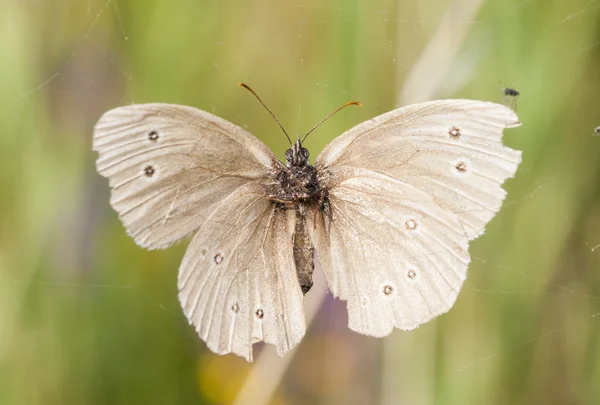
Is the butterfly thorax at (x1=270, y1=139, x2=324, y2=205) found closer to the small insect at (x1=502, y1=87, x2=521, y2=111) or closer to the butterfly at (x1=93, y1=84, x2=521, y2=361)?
the butterfly at (x1=93, y1=84, x2=521, y2=361)

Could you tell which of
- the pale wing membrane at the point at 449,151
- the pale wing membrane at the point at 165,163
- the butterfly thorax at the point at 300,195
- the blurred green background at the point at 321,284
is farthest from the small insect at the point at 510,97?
the pale wing membrane at the point at 165,163

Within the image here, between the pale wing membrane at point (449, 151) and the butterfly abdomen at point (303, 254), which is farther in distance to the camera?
the butterfly abdomen at point (303, 254)

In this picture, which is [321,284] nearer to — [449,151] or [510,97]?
[449,151]

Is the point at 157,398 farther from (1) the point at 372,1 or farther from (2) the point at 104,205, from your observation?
(1) the point at 372,1

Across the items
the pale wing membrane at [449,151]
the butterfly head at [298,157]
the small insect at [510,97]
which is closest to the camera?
the pale wing membrane at [449,151]

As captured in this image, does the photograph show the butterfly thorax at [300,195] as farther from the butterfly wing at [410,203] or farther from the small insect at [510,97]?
the small insect at [510,97]

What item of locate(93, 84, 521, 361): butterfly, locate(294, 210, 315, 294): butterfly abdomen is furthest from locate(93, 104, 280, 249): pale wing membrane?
locate(294, 210, 315, 294): butterfly abdomen

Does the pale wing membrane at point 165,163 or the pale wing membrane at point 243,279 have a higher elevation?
the pale wing membrane at point 165,163

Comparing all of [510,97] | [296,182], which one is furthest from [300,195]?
[510,97]

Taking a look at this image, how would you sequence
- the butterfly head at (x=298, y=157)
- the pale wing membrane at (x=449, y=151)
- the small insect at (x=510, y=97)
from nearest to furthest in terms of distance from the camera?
the pale wing membrane at (x=449, y=151), the butterfly head at (x=298, y=157), the small insect at (x=510, y=97)
